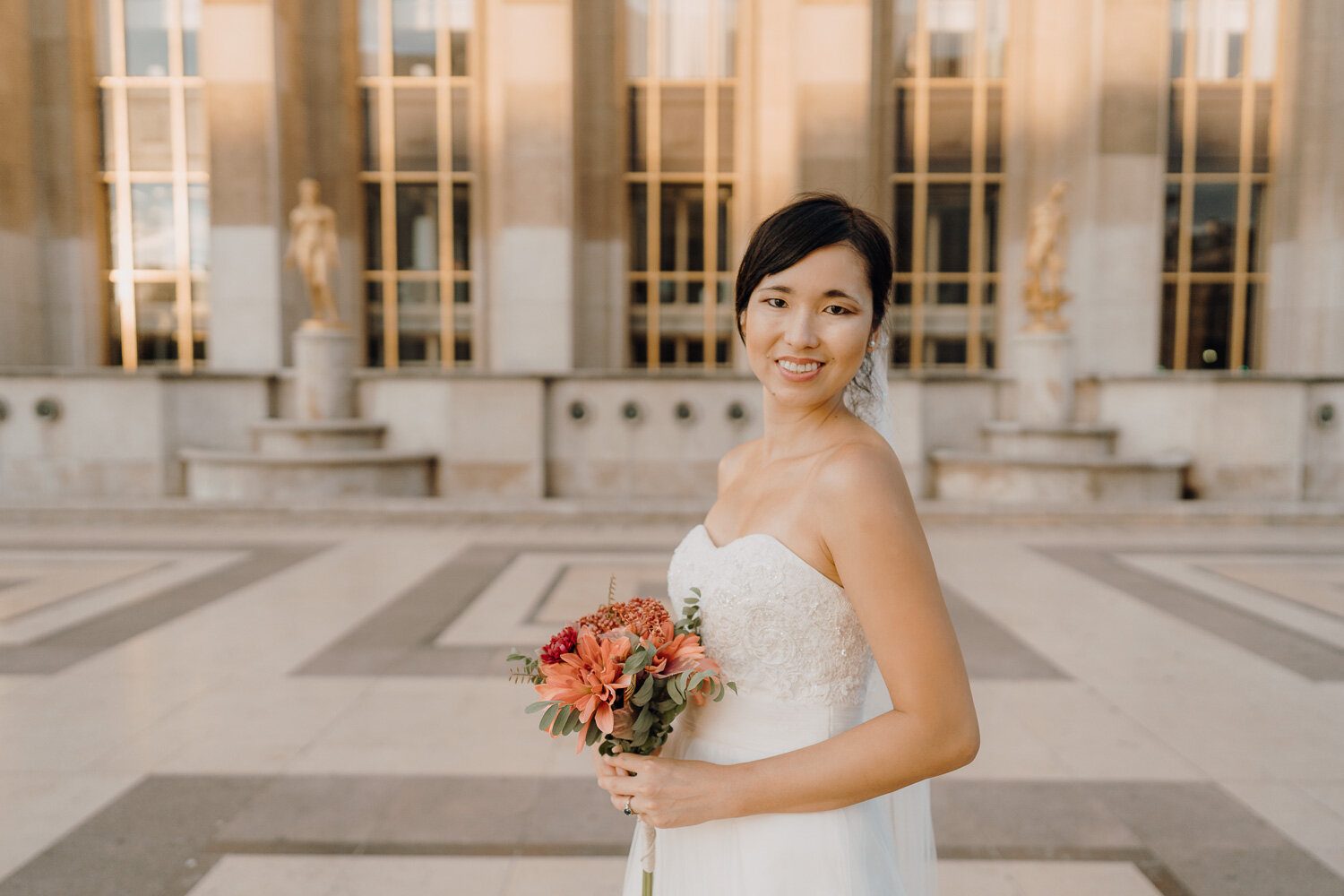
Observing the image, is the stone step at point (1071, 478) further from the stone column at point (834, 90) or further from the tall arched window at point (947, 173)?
the tall arched window at point (947, 173)

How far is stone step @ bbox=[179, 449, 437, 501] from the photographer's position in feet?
39.4

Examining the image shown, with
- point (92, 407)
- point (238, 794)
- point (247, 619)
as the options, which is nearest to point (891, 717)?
point (238, 794)

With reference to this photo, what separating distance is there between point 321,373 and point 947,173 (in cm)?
1421

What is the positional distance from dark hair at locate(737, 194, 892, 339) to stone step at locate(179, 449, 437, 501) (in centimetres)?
1171

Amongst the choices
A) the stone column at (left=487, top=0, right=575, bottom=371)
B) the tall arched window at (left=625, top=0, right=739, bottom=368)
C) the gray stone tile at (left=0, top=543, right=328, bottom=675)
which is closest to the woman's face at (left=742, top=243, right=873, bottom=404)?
the gray stone tile at (left=0, top=543, right=328, bottom=675)

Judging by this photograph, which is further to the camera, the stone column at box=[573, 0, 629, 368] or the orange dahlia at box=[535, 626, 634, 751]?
the stone column at box=[573, 0, 629, 368]

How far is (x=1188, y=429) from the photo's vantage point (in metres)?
12.5

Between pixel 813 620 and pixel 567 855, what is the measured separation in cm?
225

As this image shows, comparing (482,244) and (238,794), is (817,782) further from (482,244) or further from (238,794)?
(482,244)

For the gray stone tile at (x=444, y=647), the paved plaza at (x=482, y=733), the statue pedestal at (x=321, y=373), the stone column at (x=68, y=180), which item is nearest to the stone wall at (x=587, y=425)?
the statue pedestal at (x=321, y=373)

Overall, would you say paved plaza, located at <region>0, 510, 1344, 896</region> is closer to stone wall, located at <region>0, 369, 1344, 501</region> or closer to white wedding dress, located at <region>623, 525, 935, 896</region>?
white wedding dress, located at <region>623, 525, 935, 896</region>

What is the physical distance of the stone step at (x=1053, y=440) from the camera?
496 inches

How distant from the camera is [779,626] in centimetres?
145

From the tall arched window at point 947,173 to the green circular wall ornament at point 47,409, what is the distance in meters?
15.5
